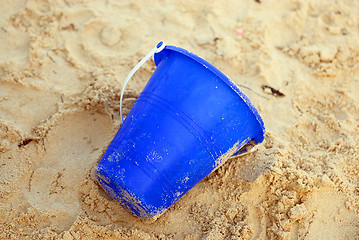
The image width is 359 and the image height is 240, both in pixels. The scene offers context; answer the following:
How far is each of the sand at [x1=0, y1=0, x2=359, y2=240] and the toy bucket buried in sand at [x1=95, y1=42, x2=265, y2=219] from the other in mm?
219

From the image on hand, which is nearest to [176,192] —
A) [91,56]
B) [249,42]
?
[91,56]

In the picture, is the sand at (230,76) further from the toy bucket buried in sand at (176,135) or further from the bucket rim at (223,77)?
the bucket rim at (223,77)

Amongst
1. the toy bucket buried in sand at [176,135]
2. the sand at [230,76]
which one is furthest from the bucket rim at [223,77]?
the sand at [230,76]

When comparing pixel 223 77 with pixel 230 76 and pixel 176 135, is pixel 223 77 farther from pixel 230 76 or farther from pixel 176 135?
pixel 230 76

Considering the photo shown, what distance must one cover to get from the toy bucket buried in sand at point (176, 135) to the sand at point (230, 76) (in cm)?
22

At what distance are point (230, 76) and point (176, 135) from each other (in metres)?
0.94

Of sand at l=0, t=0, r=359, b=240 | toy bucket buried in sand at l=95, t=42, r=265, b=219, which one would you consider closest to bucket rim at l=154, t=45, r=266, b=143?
toy bucket buried in sand at l=95, t=42, r=265, b=219

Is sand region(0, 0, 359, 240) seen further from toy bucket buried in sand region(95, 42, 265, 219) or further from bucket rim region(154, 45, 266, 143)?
bucket rim region(154, 45, 266, 143)

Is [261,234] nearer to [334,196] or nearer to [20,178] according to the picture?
[334,196]

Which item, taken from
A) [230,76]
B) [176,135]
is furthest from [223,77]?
[230,76]

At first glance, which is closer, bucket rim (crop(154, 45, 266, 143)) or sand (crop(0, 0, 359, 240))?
bucket rim (crop(154, 45, 266, 143))

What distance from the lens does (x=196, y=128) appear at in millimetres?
1809

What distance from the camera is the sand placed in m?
1.96

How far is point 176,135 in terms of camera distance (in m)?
1.81
